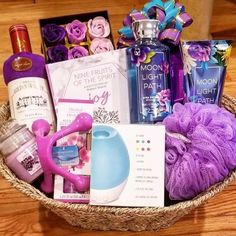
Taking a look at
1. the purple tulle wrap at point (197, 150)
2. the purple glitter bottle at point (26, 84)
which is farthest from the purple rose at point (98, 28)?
the purple tulle wrap at point (197, 150)

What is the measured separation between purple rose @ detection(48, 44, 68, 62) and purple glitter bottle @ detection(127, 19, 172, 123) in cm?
13

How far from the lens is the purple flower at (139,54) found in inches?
29.9

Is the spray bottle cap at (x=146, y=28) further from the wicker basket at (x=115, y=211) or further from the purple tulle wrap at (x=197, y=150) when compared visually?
the wicker basket at (x=115, y=211)

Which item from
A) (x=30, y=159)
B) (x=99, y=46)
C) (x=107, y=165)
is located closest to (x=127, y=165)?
(x=107, y=165)

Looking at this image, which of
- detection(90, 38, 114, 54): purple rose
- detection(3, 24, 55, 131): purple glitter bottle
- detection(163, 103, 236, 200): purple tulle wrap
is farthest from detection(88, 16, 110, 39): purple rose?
detection(163, 103, 236, 200): purple tulle wrap

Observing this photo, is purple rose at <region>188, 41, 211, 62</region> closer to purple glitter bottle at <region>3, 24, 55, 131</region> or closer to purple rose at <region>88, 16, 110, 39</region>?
purple rose at <region>88, 16, 110, 39</region>

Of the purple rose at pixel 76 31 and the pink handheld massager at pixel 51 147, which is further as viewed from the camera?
the purple rose at pixel 76 31

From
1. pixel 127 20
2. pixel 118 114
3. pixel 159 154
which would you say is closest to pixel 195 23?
pixel 127 20

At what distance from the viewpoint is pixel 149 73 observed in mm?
771

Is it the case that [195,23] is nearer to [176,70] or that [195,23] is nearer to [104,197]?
[176,70]

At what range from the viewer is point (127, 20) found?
33.3 inches

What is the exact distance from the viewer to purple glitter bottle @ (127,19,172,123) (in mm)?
759

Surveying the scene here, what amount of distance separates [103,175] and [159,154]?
98 mm

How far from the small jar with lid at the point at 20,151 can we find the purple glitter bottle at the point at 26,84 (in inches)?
1.9
